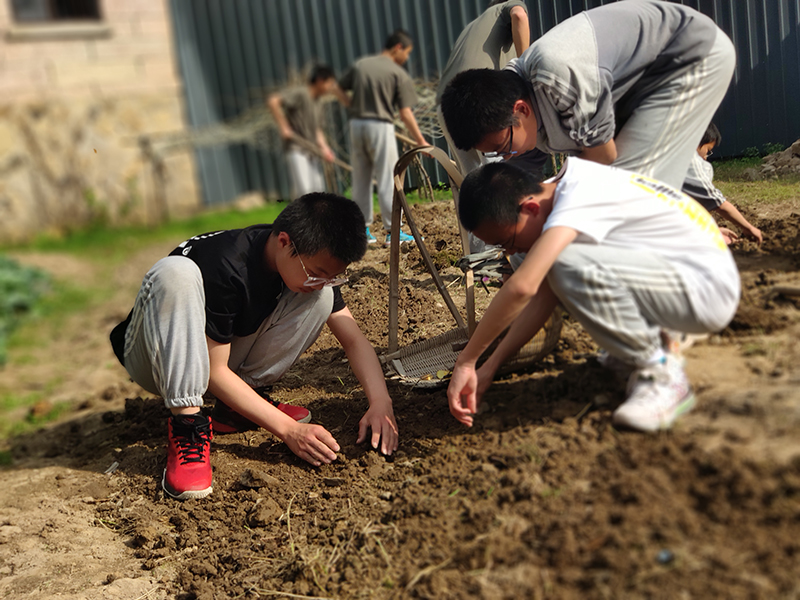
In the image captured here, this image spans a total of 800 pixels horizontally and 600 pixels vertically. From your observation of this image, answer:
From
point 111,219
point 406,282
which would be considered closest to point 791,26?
point 406,282

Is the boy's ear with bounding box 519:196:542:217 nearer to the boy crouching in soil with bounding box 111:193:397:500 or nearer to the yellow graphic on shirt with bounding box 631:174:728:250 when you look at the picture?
the yellow graphic on shirt with bounding box 631:174:728:250

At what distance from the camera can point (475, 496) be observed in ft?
7.16

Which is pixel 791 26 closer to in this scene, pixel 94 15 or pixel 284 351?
pixel 284 351

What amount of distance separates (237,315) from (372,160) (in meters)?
3.20

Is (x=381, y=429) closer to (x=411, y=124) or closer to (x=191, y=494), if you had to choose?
(x=191, y=494)

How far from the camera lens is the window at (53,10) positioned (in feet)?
32.1

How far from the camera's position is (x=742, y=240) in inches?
134

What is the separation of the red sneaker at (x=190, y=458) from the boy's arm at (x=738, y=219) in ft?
7.92

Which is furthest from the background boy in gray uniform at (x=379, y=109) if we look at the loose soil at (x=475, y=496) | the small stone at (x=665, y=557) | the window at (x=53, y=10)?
the window at (x=53, y=10)

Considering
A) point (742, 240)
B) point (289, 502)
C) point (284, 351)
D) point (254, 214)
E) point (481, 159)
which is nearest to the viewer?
point (289, 502)

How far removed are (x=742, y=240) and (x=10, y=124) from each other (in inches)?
359

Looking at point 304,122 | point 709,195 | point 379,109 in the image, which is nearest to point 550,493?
point 709,195

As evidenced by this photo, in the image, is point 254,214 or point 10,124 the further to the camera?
point 254,214

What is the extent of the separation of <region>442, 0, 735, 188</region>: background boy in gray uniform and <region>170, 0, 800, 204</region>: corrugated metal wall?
1057 mm
